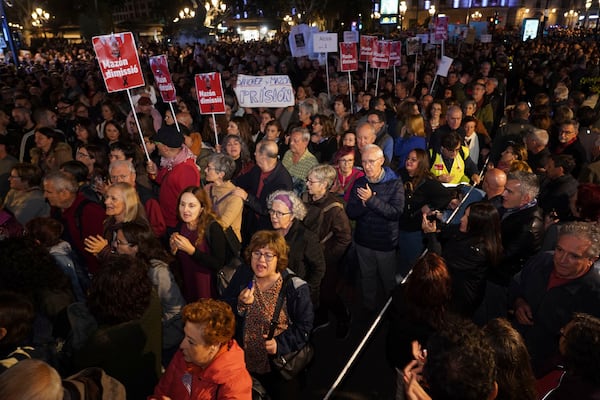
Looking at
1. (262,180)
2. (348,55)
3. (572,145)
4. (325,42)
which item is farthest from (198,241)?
(325,42)

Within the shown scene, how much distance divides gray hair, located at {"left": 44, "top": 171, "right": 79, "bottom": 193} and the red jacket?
256 cm

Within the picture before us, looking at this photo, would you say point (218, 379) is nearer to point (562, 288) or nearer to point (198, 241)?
point (198, 241)

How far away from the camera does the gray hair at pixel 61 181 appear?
4.20m

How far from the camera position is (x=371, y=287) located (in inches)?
195

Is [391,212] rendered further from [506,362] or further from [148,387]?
[148,387]

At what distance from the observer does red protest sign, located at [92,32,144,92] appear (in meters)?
5.69

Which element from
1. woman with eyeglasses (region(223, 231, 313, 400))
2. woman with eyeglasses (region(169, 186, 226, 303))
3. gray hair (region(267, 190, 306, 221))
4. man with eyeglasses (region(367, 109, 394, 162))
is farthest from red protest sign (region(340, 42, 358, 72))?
woman with eyeglasses (region(223, 231, 313, 400))

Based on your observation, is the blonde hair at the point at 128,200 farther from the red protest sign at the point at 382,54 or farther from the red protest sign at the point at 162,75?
the red protest sign at the point at 382,54

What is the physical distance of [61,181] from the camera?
421 cm

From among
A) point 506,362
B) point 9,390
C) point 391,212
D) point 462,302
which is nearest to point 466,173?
point 391,212

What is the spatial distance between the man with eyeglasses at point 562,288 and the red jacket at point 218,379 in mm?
2004

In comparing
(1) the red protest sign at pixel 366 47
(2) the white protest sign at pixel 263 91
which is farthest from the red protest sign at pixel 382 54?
(2) the white protest sign at pixel 263 91

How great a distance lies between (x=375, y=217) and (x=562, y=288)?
6.24 ft

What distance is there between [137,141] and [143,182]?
255 cm
